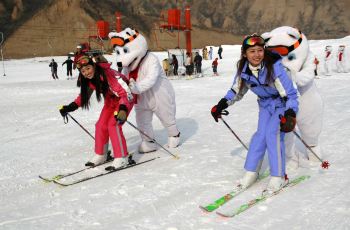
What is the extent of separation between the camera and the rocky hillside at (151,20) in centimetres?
5272

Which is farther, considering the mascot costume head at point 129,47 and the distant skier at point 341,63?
the distant skier at point 341,63

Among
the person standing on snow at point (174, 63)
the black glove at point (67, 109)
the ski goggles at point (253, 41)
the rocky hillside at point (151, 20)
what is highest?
the rocky hillside at point (151, 20)

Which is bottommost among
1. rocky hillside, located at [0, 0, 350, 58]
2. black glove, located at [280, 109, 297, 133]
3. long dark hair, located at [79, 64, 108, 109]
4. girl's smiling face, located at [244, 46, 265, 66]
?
black glove, located at [280, 109, 297, 133]

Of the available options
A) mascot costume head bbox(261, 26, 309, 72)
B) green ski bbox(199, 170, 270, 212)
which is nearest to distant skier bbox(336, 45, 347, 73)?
mascot costume head bbox(261, 26, 309, 72)

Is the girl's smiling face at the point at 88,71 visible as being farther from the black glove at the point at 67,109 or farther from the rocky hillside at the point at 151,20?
the rocky hillside at the point at 151,20

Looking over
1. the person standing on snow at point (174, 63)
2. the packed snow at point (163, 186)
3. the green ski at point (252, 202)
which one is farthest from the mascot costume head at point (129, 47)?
the person standing on snow at point (174, 63)

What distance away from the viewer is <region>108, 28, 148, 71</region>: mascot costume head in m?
5.02

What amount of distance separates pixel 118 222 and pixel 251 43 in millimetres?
1945

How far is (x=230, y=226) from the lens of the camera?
2.98m

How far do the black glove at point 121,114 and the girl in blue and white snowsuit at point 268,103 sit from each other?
105cm

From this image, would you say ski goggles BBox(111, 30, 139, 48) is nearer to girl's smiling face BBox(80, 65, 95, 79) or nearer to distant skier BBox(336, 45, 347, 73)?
girl's smiling face BBox(80, 65, 95, 79)

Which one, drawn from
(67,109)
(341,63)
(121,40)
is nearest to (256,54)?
Result: (121,40)

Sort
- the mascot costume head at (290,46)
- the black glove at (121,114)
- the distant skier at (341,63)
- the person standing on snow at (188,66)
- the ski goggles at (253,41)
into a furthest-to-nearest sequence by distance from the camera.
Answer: the person standing on snow at (188,66) < the distant skier at (341,63) < the black glove at (121,114) < the mascot costume head at (290,46) < the ski goggles at (253,41)

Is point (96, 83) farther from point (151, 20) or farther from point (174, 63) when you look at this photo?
point (151, 20)
